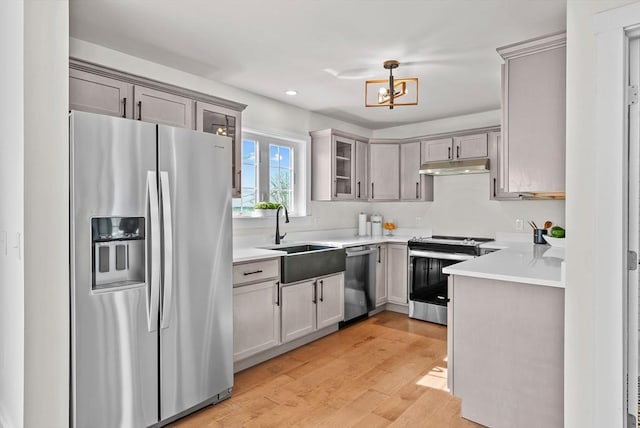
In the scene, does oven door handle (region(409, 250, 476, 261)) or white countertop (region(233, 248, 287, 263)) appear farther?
oven door handle (region(409, 250, 476, 261))

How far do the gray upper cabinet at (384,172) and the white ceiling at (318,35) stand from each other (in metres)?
1.42

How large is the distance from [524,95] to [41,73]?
2.61 meters

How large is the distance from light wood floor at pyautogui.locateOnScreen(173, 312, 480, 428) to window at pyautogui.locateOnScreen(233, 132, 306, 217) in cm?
152

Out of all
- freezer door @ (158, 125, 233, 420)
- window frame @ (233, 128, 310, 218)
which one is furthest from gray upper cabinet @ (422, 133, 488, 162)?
freezer door @ (158, 125, 233, 420)

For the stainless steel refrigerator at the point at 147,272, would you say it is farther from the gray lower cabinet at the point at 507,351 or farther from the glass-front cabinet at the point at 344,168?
the glass-front cabinet at the point at 344,168

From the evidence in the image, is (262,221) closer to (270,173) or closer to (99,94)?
(270,173)

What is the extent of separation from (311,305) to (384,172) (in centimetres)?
219

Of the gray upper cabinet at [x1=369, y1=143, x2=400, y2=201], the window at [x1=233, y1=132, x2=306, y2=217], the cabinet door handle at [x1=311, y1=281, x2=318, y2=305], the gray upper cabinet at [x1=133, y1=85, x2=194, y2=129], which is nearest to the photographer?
the gray upper cabinet at [x1=133, y1=85, x2=194, y2=129]

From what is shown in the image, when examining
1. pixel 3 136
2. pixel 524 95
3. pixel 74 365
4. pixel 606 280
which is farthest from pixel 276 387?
pixel 524 95

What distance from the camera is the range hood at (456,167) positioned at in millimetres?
4207

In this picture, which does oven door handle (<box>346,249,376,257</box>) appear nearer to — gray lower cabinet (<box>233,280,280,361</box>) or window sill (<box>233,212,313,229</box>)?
window sill (<box>233,212,313,229</box>)

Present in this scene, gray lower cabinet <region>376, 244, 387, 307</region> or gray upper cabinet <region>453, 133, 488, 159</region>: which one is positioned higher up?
gray upper cabinet <region>453, 133, 488, 159</region>

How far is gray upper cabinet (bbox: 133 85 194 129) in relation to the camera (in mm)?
2651

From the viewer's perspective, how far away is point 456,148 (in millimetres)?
4508
